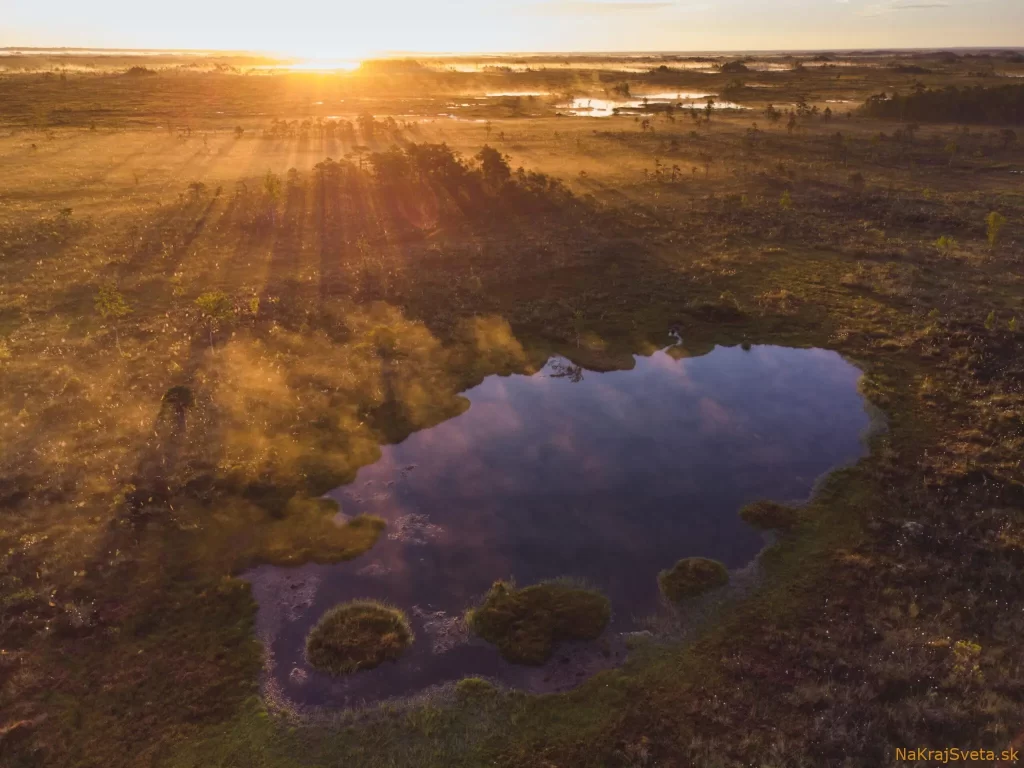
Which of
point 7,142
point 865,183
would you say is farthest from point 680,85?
point 7,142

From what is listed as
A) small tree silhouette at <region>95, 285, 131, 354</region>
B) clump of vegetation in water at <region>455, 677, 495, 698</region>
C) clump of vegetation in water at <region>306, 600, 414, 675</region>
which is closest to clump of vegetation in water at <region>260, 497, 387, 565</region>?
clump of vegetation in water at <region>306, 600, 414, 675</region>

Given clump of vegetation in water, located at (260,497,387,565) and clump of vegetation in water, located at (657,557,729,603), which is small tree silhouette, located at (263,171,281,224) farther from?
clump of vegetation in water, located at (657,557,729,603)

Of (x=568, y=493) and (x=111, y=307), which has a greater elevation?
(x=111, y=307)

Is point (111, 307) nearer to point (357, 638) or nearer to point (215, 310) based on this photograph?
point (215, 310)

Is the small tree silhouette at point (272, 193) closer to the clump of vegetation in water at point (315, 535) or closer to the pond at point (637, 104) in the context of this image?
the clump of vegetation in water at point (315, 535)

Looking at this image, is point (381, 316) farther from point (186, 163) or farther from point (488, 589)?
point (186, 163)

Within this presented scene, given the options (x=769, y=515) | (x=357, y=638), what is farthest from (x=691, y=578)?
(x=357, y=638)
